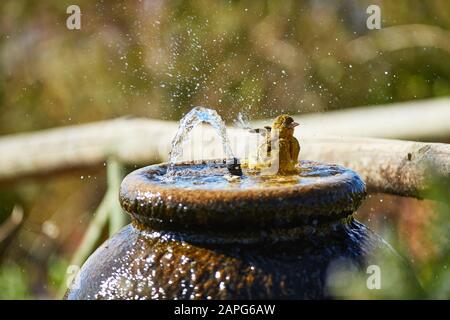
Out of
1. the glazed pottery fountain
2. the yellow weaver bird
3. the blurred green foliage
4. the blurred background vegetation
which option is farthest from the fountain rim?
the blurred green foliage

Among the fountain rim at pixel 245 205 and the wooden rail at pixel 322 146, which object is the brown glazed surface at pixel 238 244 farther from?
the wooden rail at pixel 322 146

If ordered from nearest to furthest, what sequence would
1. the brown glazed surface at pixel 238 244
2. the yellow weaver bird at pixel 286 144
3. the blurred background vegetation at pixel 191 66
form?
the brown glazed surface at pixel 238 244, the yellow weaver bird at pixel 286 144, the blurred background vegetation at pixel 191 66

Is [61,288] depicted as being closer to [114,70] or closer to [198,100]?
[198,100]

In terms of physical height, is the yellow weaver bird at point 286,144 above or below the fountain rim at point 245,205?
above

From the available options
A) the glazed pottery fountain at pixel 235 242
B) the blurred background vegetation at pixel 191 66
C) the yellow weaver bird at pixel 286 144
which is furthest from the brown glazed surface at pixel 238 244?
the blurred background vegetation at pixel 191 66

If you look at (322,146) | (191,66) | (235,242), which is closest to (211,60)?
(191,66)

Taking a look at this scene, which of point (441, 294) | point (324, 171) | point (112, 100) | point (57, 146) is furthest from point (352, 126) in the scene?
point (112, 100)
